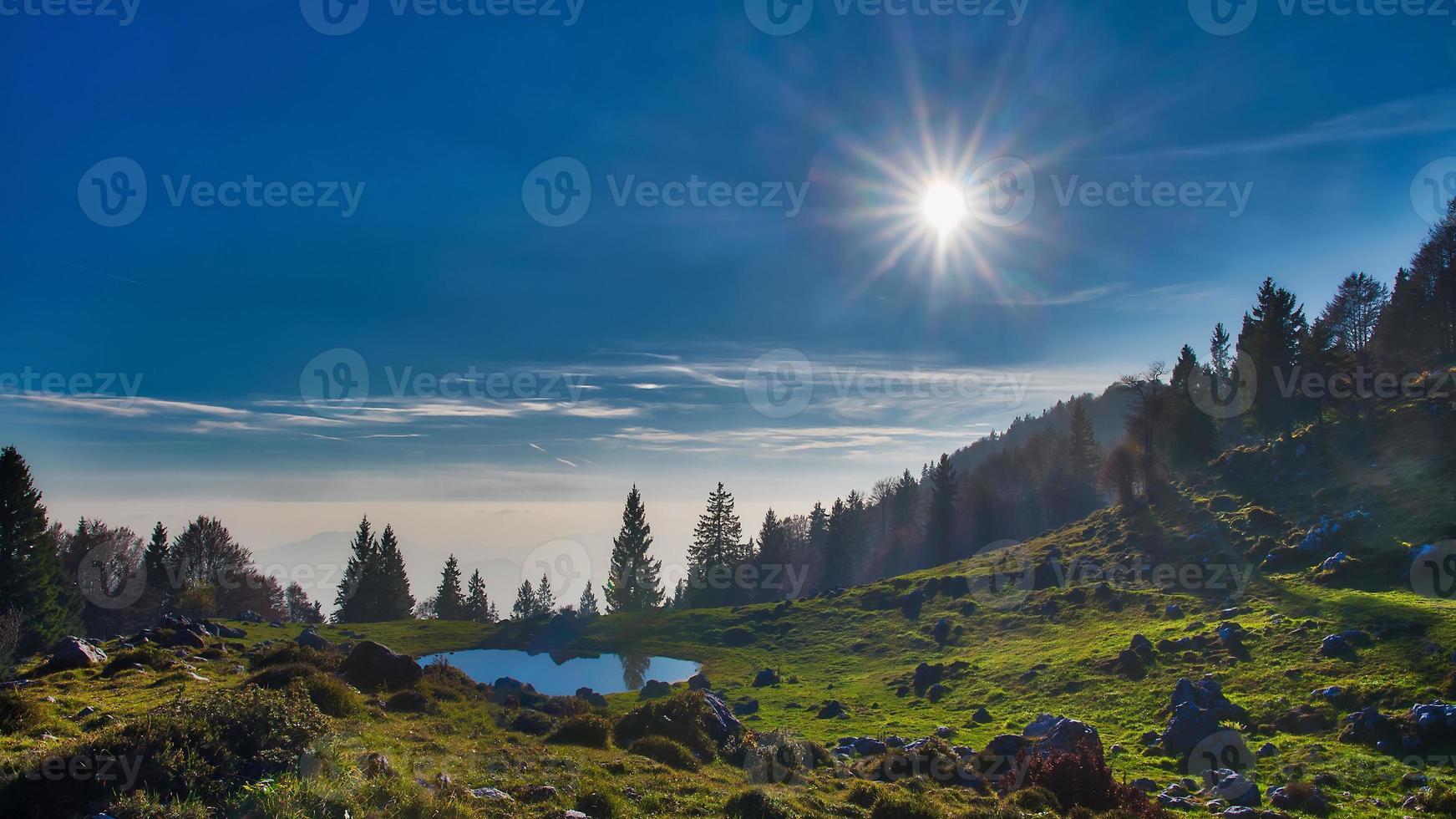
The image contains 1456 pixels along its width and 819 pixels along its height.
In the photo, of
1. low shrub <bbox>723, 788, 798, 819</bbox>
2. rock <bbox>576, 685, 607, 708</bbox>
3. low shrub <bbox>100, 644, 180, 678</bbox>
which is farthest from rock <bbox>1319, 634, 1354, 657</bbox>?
low shrub <bbox>100, 644, 180, 678</bbox>

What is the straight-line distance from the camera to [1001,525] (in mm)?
117438

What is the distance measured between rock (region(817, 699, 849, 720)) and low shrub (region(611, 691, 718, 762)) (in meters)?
19.7

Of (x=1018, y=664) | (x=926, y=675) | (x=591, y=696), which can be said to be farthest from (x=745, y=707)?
(x=1018, y=664)

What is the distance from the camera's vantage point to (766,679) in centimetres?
5862

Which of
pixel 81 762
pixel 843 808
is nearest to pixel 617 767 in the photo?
pixel 843 808

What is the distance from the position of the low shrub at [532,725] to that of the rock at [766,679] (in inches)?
1275

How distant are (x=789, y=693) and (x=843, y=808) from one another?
3763 cm

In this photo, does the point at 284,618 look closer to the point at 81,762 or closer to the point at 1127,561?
the point at 81,762

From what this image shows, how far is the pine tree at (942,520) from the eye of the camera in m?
114

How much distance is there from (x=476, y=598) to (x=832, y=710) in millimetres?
101259
